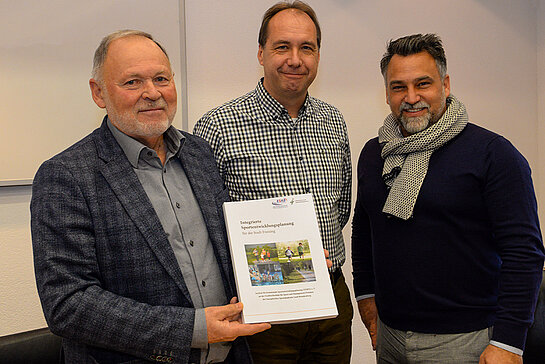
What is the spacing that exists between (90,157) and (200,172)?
340 mm

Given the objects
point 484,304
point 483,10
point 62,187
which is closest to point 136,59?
point 62,187

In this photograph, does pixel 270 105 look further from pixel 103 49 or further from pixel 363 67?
pixel 363 67

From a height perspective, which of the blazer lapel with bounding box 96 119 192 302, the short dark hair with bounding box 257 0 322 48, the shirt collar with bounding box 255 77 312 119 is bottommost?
the blazer lapel with bounding box 96 119 192 302

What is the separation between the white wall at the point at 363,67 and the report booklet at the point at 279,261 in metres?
1.13

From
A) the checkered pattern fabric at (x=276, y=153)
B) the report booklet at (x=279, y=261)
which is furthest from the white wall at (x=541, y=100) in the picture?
the report booklet at (x=279, y=261)

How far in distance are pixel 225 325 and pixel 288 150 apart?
85 cm

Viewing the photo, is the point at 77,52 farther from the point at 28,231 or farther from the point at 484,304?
the point at 484,304

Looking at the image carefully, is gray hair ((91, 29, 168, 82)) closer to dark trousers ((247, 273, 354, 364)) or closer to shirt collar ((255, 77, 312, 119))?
shirt collar ((255, 77, 312, 119))

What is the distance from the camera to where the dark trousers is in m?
1.84

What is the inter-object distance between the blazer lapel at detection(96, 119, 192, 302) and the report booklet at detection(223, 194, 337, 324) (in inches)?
7.1

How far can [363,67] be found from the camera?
3010mm

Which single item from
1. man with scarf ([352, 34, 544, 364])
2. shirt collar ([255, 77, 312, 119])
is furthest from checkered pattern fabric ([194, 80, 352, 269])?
man with scarf ([352, 34, 544, 364])

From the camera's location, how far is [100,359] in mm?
1319

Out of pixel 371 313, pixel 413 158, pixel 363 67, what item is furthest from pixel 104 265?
pixel 363 67
